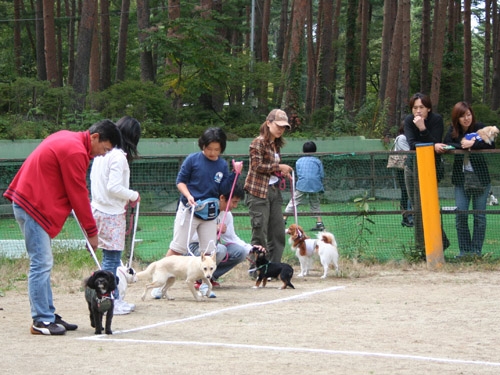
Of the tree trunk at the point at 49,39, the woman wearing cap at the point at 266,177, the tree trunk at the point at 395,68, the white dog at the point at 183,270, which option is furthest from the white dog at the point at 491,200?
the tree trunk at the point at 49,39

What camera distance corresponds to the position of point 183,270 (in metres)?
9.25

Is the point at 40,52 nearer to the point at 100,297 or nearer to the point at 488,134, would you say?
the point at 488,134

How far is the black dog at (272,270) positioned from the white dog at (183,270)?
2.99 ft

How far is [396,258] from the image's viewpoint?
11.9m

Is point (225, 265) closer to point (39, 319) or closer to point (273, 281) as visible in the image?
point (273, 281)

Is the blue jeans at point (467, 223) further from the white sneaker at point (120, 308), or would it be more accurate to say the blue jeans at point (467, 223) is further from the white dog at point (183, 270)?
the white sneaker at point (120, 308)

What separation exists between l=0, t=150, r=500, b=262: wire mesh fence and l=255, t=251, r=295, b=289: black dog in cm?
197

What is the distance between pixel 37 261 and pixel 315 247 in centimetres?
473

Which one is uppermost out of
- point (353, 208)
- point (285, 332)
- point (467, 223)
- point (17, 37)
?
→ point (17, 37)

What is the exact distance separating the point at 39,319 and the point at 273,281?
438cm

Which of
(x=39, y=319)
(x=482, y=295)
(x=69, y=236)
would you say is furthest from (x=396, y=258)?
(x=39, y=319)

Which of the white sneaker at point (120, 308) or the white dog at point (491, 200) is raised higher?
the white dog at point (491, 200)

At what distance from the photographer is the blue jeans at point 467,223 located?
37.7ft

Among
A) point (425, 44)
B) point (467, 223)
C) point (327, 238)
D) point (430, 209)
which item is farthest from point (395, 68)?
point (327, 238)
